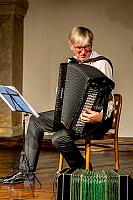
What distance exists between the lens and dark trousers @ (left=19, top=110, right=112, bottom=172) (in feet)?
10.3

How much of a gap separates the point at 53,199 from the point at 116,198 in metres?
0.61

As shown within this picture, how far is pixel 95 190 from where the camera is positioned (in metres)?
2.44

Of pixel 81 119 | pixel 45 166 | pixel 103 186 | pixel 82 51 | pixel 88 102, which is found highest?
pixel 82 51

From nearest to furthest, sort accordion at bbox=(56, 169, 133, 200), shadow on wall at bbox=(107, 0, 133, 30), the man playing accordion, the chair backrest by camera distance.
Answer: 1. accordion at bbox=(56, 169, 133, 200)
2. the man playing accordion
3. the chair backrest
4. shadow on wall at bbox=(107, 0, 133, 30)

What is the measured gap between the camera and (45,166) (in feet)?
14.1

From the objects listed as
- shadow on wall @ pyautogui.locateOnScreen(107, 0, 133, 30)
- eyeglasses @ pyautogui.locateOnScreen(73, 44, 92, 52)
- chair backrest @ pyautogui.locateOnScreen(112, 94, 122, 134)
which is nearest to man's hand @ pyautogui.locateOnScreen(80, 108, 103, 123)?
eyeglasses @ pyautogui.locateOnScreen(73, 44, 92, 52)

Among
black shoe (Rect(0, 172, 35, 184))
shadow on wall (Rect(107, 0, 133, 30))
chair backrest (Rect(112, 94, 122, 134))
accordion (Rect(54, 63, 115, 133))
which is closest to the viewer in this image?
accordion (Rect(54, 63, 115, 133))

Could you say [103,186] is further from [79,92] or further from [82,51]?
[82,51]

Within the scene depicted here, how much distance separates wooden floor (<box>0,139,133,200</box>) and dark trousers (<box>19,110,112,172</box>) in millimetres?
202

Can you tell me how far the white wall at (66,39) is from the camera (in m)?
5.83

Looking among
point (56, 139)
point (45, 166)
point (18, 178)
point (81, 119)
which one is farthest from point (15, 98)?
point (45, 166)

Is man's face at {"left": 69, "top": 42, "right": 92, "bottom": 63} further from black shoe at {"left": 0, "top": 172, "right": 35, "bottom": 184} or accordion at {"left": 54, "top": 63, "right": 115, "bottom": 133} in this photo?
black shoe at {"left": 0, "top": 172, "right": 35, "bottom": 184}

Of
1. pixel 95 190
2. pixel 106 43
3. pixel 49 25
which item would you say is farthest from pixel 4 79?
pixel 95 190

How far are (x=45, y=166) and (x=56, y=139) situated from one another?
122 cm
